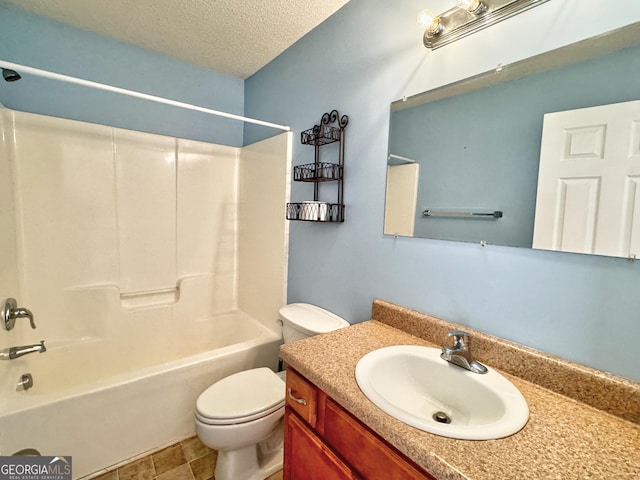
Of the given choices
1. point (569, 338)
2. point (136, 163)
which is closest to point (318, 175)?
point (569, 338)

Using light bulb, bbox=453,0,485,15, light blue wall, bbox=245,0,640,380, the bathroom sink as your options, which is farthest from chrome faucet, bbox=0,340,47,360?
light bulb, bbox=453,0,485,15

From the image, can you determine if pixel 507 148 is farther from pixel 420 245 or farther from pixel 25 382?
pixel 25 382

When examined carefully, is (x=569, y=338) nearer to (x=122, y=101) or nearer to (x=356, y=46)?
(x=356, y=46)

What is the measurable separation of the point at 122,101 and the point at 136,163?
46cm

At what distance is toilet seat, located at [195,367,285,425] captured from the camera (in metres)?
1.23

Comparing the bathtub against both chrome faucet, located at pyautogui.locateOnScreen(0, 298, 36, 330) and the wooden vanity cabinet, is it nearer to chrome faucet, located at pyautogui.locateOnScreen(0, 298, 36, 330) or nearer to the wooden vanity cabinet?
chrome faucet, located at pyautogui.locateOnScreen(0, 298, 36, 330)

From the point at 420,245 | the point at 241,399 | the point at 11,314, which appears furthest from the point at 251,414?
the point at 11,314

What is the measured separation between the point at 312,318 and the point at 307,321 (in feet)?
0.13

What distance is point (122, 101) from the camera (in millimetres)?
2006

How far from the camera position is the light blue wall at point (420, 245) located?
2.47ft

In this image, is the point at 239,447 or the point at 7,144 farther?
the point at 7,144

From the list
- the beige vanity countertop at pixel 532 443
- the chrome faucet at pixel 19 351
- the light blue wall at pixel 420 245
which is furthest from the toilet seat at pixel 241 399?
the chrome faucet at pixel 19 351

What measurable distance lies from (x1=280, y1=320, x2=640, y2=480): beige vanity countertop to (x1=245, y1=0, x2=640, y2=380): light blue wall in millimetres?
156

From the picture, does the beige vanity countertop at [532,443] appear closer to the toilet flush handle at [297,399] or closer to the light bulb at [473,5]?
the toilet flush handle at [297,399]
